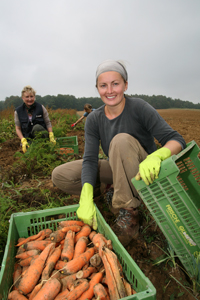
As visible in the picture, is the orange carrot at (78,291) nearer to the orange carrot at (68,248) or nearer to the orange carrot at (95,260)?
the orange carrot at (95,260)

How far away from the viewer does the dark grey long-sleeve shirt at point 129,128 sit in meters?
1.63

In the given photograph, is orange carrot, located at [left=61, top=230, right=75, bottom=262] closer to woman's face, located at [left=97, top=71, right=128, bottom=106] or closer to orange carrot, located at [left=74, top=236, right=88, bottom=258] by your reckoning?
orange carrot, located at [left=74, top=236, right=88, bottom=258]

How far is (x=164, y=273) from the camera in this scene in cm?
137

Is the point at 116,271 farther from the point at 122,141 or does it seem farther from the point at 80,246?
the point at 122,141

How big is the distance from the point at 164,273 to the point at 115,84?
1.57 m

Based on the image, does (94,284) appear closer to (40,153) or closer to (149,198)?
(149,198)

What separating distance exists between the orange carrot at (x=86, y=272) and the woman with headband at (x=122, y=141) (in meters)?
0.36

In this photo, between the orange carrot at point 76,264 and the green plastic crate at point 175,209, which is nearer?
the green plastic crate at point 175,209

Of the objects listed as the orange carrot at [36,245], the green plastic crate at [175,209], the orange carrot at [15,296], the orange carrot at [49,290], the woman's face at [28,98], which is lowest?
the orange carrot at [15,296]

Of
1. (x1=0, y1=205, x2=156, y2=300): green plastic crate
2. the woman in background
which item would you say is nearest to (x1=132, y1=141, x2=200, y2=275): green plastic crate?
(x1=0, y1=205, x2=156, y2=300): green plastic crate

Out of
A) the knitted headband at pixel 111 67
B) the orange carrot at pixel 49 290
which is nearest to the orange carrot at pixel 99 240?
the orange carrot at pixel 49 290

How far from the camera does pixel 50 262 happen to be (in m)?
1.31

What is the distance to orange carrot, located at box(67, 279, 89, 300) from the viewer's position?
1.10 meters

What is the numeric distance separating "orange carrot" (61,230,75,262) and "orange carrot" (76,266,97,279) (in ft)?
0.58
